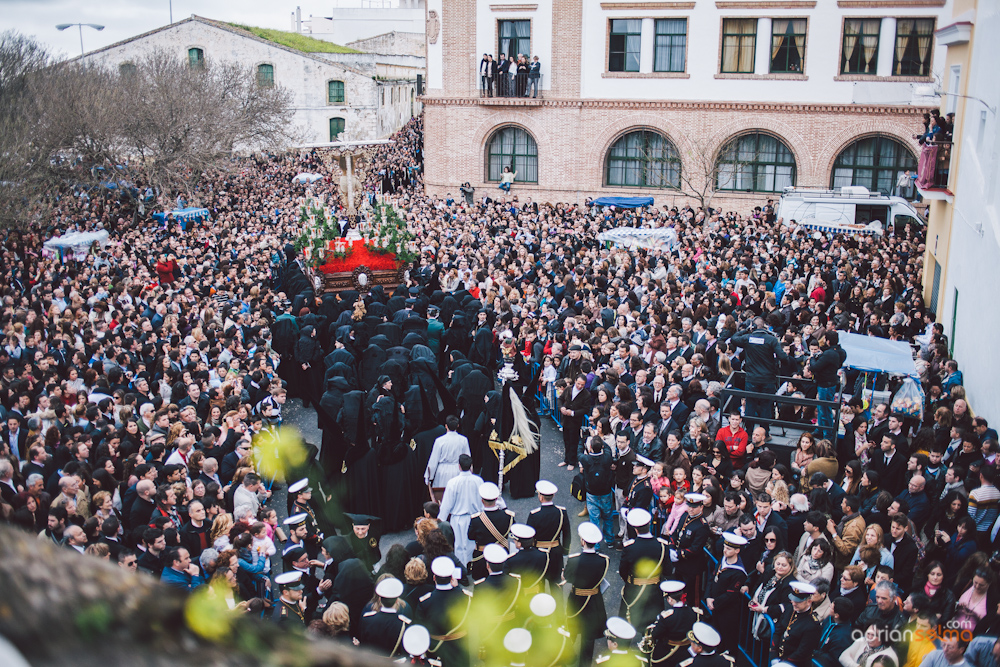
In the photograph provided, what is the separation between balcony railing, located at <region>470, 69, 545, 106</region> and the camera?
33.5m

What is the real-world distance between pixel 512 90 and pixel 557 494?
996 inches

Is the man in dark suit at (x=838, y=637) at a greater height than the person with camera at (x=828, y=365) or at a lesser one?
lesser

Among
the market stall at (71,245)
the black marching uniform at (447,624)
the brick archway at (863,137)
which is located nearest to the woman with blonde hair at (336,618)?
the black marching uniform at (447,624)

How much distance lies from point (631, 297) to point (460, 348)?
3490 mm

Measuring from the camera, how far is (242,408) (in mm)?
10344

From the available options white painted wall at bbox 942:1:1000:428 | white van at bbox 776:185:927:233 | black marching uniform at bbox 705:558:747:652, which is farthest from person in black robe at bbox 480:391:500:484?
white van at bbox 776:185:927:233

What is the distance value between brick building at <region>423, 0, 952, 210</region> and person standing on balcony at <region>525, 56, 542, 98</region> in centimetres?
33

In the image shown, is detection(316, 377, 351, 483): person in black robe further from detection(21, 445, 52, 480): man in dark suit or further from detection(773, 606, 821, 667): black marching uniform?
detection(773, 606, 821, 667): black marching uniform

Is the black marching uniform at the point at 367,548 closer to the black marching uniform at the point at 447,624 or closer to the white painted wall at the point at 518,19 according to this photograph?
the black marching uniform at the point at 447,624

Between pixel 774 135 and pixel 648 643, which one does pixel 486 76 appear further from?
pixel 648 643

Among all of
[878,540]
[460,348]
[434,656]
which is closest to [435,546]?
[434,656]

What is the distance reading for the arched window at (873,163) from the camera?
30.9 meters

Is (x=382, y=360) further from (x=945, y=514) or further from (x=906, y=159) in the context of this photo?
(x=906, y=159)

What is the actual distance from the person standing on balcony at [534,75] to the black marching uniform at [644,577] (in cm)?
2853
